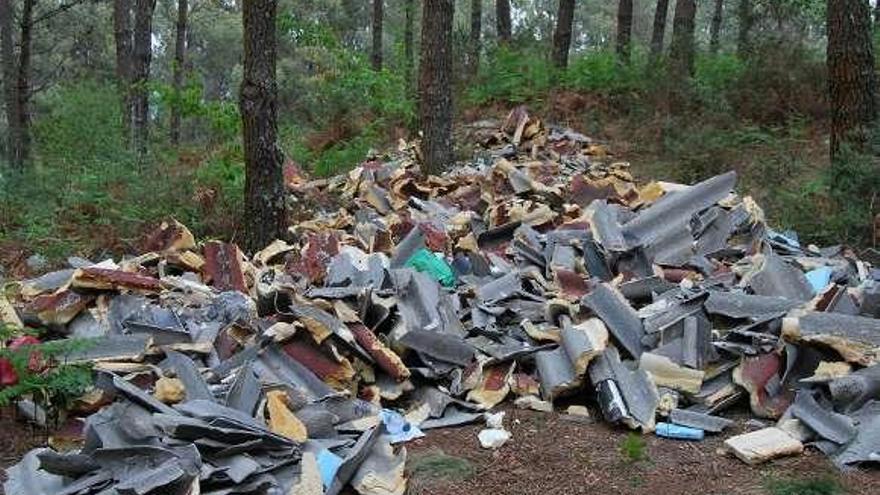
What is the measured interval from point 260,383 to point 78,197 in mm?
5394

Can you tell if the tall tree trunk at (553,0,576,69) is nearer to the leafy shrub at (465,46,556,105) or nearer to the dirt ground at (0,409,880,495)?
the leafy shrub at (465,46,556,105)

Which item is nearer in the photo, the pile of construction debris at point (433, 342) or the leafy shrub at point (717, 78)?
the pile of construction debris at point (433, 342)

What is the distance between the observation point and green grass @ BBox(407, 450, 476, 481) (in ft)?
13.3

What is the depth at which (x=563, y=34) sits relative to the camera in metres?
15.2

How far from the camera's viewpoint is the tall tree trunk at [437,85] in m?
10.1

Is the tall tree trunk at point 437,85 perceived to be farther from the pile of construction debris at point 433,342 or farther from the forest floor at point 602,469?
the forest floor at point 602,469

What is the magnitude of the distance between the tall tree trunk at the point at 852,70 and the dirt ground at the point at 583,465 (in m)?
4.86

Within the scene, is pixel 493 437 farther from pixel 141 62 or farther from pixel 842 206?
pixel 141 62

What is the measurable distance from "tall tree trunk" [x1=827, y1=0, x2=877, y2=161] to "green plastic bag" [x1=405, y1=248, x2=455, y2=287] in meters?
4.18

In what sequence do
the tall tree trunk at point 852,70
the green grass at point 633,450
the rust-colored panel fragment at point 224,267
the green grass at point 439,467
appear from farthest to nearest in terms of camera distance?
1. the tall tree trunk at point 852,70
2. the rust-colored panel fragment at point 224,267
3. the green grass at point 633,450
4. the green grass at point 439,467

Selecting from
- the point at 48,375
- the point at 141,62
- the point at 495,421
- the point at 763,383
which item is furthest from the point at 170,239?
the point at 141,62

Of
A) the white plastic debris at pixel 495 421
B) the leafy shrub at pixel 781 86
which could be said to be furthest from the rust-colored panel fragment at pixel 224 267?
the leafy shrub at pixel 781 86

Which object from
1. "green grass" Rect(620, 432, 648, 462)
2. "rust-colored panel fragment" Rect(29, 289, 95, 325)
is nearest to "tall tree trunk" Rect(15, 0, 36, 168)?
"rust-colored panel fragment" Rect(29, 289, 95, 325)

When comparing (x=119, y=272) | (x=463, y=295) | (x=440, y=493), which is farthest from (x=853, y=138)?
(x=119, y=272)
